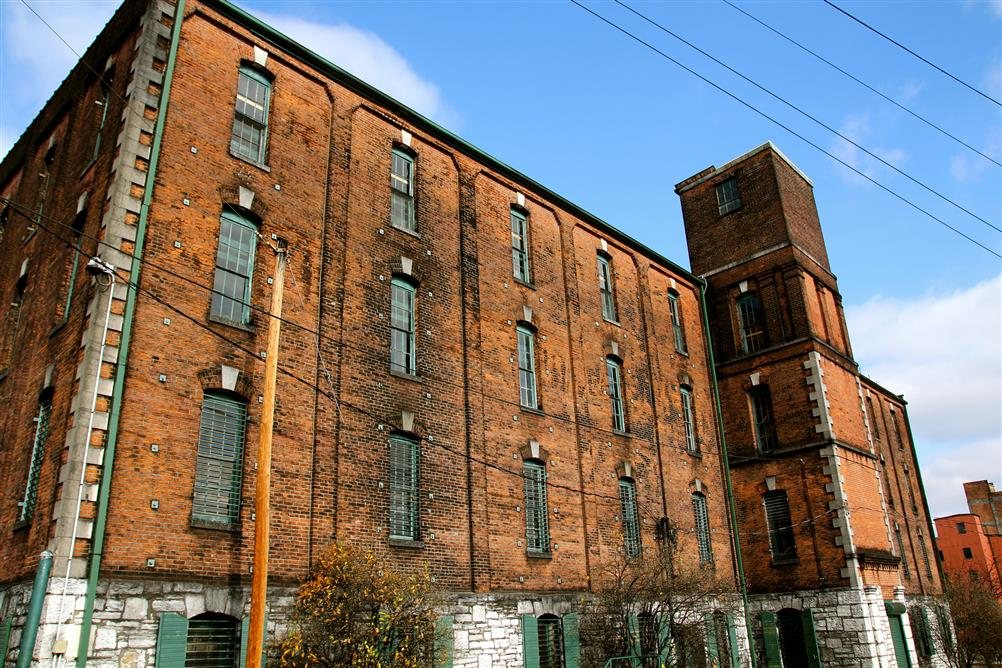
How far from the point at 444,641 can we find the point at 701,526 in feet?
41.1

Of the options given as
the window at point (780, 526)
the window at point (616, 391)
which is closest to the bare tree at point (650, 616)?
the window at point (616, 391)

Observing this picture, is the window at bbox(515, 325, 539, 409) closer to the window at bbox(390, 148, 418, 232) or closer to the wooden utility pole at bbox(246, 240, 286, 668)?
the window at bbox(390, 148, 418, 232)

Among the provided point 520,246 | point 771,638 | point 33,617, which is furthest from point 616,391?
point 33,617

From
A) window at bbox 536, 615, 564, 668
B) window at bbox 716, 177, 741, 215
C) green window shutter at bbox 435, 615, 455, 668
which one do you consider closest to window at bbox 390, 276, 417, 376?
green window shutter at bbox 435, 615, 455, 668

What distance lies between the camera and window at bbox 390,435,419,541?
1576 centimetres

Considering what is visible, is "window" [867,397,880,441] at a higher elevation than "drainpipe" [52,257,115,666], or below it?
higher

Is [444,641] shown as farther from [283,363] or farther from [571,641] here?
[283,363]

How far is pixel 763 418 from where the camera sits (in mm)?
28312

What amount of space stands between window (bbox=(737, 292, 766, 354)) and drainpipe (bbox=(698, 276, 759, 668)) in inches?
49.8

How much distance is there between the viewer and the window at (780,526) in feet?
85.5

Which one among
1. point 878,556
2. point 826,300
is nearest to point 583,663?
point 878,556

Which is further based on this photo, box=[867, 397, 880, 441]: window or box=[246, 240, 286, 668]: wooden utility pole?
box=[867, 397, 880, 441]: window

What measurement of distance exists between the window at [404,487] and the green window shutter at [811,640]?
15.5 metres

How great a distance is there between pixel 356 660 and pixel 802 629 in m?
18.3
